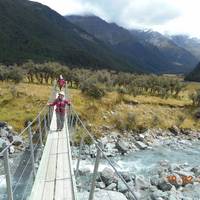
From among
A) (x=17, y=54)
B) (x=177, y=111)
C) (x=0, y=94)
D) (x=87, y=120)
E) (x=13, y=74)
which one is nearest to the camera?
(x=87, y=120)

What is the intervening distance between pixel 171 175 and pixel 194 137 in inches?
1026

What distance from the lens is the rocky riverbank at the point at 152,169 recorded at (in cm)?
2388

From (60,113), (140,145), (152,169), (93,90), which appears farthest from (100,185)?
(93,90)

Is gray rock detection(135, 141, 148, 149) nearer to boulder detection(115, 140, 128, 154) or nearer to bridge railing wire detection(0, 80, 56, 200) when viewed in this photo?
boulder detection(115, 140, 128, 154)

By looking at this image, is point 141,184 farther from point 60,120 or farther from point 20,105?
point 20,105

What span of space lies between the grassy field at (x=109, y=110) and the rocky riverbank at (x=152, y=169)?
214cm

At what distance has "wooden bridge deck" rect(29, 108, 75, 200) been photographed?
367 inches

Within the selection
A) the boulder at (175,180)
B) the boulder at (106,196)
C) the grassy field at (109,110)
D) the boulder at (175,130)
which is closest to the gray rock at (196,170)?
the boulder at (175,180)

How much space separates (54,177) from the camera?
10625 millimetres

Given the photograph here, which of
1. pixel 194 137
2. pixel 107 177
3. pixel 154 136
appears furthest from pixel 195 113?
pixel 107 177

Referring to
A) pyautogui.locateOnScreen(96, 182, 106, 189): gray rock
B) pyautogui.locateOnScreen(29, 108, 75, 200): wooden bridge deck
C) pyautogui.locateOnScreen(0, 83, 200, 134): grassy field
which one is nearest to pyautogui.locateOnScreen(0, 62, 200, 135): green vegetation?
pyautogui.locateOnScreen(0, 83, 200, 134): grassy field

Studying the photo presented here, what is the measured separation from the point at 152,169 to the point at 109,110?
2196 cm

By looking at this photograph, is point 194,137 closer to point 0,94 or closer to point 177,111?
point 177,111

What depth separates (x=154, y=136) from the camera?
166ft
